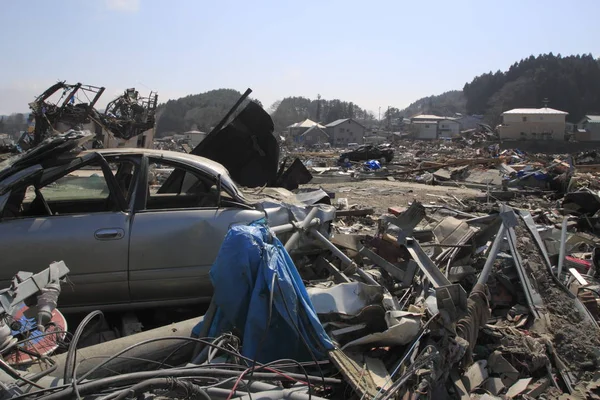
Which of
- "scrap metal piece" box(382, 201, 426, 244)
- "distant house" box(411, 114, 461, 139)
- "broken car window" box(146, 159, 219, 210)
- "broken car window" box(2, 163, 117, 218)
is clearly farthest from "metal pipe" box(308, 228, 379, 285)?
"distant house" box(411, 114, 461, 139)

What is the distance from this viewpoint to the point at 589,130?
6775 cm

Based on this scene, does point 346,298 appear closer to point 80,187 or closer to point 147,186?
point 147,186

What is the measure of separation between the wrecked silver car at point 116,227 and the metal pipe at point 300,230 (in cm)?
25

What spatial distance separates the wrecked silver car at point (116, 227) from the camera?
3893 millimetres

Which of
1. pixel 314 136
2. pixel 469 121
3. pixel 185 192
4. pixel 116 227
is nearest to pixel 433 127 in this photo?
pixel 469 121

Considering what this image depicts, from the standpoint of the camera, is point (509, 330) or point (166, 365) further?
point (509, 330)

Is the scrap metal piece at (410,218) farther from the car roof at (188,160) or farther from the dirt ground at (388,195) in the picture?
the dirt ground at (388,195)

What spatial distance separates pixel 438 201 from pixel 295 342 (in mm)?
11263

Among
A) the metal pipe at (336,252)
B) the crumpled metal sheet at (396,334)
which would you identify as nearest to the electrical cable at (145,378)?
the crumpled metal sheet at (396,334)

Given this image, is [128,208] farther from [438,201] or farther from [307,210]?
[438,201]

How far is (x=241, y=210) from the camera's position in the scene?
441 centimetres

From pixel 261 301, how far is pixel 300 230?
1.61 m

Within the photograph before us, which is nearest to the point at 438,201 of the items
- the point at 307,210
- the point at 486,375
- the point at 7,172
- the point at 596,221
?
the point at 596,221

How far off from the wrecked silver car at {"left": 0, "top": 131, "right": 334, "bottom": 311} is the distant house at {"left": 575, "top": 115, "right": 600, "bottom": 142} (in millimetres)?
69271
